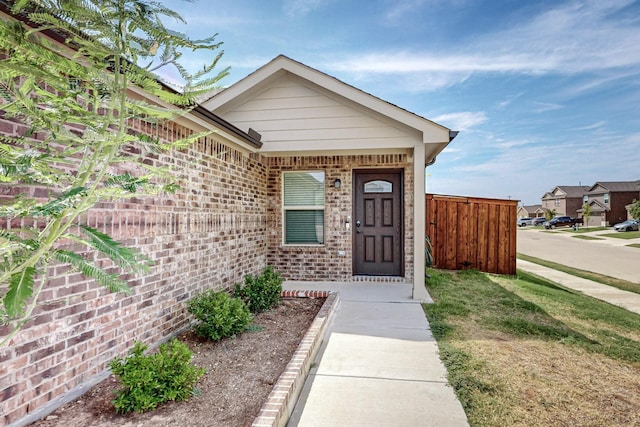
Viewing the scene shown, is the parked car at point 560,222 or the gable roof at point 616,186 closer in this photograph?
the parked car at point 560,222

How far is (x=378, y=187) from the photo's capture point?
23.0 feet

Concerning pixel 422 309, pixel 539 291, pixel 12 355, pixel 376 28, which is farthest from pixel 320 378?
pixel 376 28

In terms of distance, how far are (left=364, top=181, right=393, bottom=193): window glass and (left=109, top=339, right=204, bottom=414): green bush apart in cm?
520

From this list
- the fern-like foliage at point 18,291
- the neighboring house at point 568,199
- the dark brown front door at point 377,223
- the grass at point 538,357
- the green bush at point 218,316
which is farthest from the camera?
the neighboring house at point 568,199

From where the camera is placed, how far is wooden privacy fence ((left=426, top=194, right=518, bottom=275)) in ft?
28.2

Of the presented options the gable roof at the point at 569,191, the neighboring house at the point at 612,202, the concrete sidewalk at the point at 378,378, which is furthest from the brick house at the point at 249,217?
the gable roof at the point at 569,191

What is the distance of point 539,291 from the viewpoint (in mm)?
6477

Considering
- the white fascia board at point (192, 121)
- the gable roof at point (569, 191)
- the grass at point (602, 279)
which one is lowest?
the grass at point (602, 279)

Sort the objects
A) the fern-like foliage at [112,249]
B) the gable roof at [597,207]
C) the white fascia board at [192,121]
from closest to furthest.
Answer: the fern-like foliage at [112,249], the white fascia board at [192,121], the gable roof at [597,207]

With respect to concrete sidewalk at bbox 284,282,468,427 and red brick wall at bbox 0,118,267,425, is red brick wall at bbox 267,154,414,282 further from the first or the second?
concrete sidewalk at bbox 284,282,468,427

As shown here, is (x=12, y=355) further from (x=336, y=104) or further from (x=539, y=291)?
(x=539, y=291)

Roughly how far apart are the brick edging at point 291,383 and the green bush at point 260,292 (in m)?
0.91

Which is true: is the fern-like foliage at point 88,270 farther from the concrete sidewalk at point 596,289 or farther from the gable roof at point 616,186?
the gable roof at point 616,186

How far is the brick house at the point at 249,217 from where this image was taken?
2381 mm
